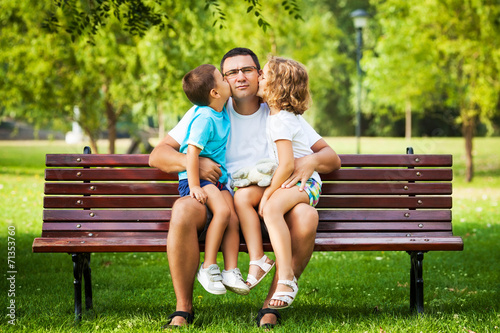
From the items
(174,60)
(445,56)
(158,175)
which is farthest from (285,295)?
(445,56)

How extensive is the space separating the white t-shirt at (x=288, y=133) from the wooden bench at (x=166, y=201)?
378 mm

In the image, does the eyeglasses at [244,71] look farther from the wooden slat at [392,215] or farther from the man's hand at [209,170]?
the wooden slat at [392,215]

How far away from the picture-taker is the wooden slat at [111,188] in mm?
4043

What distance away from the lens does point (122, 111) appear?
53.0ft

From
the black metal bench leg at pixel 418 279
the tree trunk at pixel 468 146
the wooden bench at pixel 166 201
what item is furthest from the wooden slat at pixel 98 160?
the tree trunk at pixel 468 146

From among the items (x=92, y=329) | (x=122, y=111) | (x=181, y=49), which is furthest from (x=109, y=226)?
(x=122, y=111)

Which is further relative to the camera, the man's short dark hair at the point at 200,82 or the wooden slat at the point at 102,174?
the wooden slat at the point at 102,174

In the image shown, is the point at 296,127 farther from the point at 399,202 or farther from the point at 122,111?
the point at 122,111

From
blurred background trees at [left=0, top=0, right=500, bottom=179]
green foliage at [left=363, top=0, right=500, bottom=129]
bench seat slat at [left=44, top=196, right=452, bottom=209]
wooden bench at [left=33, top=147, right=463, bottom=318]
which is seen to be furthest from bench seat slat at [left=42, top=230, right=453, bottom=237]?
green foliage at [left=363, top=0, right=500, bottom=129]

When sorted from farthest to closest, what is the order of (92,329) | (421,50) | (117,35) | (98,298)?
(421,50), (117,35), (98,298), (92,329)

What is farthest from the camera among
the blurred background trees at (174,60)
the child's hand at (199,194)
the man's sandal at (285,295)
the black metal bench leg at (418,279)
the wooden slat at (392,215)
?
the blurred background trees at (174,60)

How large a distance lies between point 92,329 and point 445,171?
2.50m

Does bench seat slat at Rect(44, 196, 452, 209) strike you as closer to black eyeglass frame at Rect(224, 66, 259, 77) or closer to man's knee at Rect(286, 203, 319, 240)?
man's knee at Rect(286, 203, 319, 240)

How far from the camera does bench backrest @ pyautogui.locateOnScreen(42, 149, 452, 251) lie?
4.03 meters
